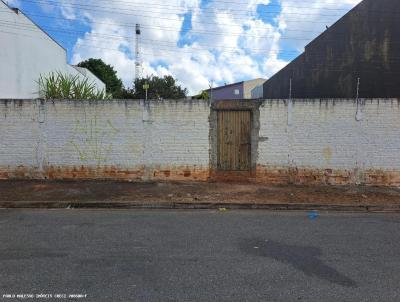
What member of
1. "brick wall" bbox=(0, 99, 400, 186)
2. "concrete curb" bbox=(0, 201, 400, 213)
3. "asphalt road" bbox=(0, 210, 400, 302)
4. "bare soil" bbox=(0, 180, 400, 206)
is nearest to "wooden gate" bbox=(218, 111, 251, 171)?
"brick wall" bbox=(0, 99, 400, 186)

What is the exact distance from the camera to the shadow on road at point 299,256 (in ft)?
15.5

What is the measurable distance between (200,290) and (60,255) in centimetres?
223

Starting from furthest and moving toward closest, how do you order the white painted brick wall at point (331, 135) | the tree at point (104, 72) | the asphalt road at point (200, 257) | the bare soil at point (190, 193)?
the tree at point (104, 72) < the white painted brick wall at point (331, 135) < the bare soil at point (190, 193) < the asphalt road at point (200, 257)

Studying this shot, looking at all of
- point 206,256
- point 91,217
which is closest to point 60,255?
point 206,256

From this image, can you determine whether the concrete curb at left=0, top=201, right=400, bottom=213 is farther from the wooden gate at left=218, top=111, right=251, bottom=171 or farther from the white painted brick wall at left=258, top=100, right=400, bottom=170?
the wooden gate at left=218, top=111, right=251, bottom=171

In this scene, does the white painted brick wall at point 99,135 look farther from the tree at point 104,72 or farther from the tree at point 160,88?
the tree at point 104,72

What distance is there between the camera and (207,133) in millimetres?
11695

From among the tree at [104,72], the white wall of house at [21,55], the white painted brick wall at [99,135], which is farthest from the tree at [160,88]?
the white painted brick wall at [99,135]

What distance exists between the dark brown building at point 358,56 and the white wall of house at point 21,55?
1484 cm

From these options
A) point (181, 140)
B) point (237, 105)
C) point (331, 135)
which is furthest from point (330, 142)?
point (181, 140)

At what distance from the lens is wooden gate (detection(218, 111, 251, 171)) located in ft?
38.4

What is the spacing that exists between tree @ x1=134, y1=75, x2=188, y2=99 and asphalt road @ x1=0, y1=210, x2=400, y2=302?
144 feet

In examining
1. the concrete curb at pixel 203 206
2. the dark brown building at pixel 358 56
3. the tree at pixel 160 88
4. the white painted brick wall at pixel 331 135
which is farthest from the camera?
the tree at pixel 160 88

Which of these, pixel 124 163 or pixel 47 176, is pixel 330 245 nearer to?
pixel 124 163
